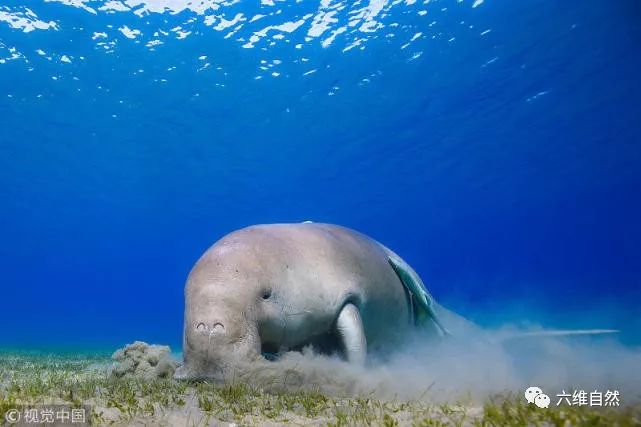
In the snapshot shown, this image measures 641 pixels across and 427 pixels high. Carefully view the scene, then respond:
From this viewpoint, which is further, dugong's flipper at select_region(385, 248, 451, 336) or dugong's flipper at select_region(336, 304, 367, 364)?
dugong's flipper at select_region(385, 248, 451, 336)

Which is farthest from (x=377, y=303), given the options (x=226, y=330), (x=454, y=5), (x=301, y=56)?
(x=301, y=56)

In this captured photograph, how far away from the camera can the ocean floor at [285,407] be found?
2380mm

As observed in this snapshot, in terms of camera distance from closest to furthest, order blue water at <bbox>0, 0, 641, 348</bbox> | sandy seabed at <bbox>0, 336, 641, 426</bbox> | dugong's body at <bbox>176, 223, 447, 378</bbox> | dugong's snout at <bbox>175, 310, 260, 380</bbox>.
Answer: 1. sandy seabed at <bbox>0, 336, 641, 426</bbox>
2. dugong's snout at <bbox>175, 310, 260, 380</bbox>
3. dugong's body at <bbox>176, 223, 447, 378</bbox>
4. blue water at <bbox>0, 0, 641, 348</bbox>

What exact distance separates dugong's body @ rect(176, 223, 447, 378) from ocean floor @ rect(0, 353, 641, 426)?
425 mm

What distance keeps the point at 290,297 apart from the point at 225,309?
0.91 m

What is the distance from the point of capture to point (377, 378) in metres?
4.03

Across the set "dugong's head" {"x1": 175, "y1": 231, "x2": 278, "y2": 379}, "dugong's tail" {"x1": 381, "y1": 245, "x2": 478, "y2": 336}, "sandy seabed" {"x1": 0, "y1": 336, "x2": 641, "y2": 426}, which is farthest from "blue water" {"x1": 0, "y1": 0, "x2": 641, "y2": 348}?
"dugong's head" {"x1": 175, "y1": 231, "x2": 278, "y2": 379}

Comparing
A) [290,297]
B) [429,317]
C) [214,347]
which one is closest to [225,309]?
[214,347]

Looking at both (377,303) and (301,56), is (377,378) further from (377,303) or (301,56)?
(301,56)

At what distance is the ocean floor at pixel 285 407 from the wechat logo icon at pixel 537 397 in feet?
0.17

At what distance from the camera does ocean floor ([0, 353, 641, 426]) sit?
2.38m

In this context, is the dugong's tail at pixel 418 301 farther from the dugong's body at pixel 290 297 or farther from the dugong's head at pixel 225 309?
the dugong's head at pixel 225 309

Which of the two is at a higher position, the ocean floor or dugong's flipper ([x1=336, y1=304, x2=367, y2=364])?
dugong's flipper ([x1=336, y1=304, x2=367, y2=364])

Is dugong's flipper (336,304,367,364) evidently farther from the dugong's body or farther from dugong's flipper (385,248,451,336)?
dugong's flipper (385,248,451,336)
